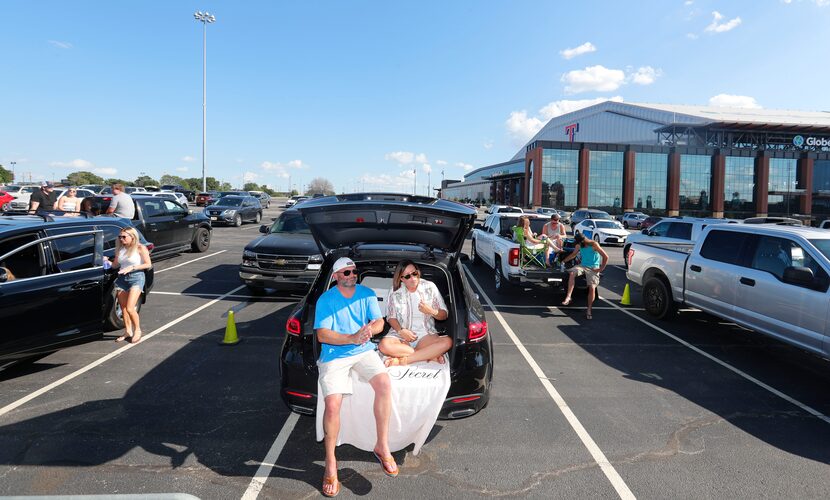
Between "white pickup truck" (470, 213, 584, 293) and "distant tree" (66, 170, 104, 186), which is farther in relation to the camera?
"distant tree" (66, 170, 104, 186)

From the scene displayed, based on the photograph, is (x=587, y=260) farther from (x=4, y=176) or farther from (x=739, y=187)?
(x=4, y=176)

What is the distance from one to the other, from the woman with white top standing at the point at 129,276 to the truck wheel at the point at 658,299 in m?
8.31

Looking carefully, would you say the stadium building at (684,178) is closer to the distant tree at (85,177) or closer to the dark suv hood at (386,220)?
the dark suv hood at (386,220)

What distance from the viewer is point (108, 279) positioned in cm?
602

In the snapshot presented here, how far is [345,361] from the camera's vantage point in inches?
132

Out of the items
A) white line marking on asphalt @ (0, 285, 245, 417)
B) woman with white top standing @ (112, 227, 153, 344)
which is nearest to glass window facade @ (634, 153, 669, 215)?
white line marking on asphalt @ (0, 285, 245, 417)

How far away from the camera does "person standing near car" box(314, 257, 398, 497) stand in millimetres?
3264

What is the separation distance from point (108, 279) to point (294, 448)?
13.1 ft

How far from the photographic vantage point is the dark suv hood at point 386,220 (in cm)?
398

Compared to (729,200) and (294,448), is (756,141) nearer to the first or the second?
(729,200)

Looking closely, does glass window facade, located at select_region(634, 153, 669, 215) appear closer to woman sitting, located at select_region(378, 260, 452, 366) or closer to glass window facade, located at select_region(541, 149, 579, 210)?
glass window facade, located at select_region(541, 149, 579, 210)

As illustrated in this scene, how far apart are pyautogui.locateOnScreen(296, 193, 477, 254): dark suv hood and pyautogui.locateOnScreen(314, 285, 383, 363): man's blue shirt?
82 centimetres

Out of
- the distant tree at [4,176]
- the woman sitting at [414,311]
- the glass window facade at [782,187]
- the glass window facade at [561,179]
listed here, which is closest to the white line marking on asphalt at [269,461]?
the woman sitting at [414,311]

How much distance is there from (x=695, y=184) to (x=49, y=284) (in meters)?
73.7
